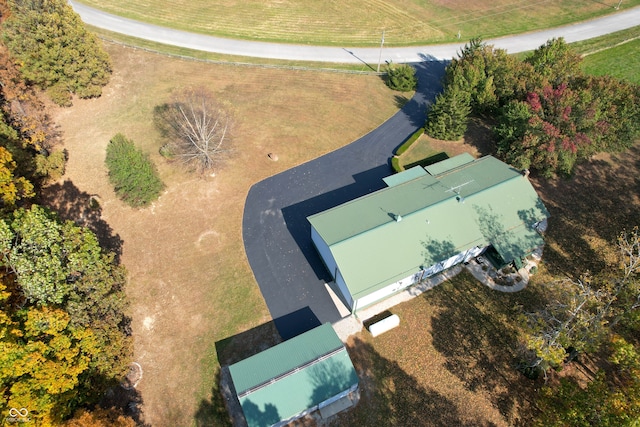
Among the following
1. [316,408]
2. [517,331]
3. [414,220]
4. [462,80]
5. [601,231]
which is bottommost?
[316,408]

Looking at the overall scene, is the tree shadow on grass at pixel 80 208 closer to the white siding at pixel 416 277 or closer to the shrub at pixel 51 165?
the shrub at pixel 51 165

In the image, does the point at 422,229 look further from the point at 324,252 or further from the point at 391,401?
the point at 391,401

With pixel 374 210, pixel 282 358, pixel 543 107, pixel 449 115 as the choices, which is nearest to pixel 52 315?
pixel 282 358

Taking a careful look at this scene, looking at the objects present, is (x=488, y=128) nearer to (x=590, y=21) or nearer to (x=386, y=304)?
(x=386, y=304)

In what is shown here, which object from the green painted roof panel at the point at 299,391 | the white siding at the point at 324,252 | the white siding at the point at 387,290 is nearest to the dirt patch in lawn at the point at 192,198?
the green painted roof panel at the point at 299,391

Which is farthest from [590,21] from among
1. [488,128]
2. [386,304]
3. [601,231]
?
[386,304]
